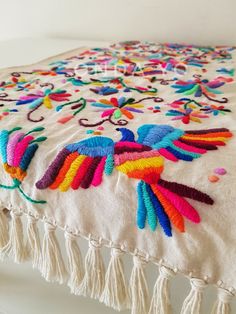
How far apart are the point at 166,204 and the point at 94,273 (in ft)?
0.58

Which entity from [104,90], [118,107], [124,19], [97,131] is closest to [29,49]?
[124,19]

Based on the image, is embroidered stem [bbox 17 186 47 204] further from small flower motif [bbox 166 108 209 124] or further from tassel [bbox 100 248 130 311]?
small flower motif [bbox 166 108 209 124]

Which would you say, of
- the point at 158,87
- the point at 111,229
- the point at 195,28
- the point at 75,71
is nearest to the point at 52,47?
the point at 75,71

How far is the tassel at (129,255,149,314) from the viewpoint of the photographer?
456mm

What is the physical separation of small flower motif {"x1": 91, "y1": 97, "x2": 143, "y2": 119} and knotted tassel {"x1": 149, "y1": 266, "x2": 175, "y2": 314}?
331 mm

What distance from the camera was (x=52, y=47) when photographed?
4.95 feet

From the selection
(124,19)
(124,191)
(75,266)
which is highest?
(124,19)

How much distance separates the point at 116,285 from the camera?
480mm

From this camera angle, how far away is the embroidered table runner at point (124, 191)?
413 mm

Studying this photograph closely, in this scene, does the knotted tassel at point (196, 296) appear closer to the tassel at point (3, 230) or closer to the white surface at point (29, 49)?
the tassel at point (3, 230)

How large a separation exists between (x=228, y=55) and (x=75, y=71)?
0.64m

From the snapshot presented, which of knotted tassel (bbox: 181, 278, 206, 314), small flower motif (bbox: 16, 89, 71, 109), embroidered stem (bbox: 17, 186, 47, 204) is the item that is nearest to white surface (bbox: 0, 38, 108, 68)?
small flower motif (bbox: 16, 89, 71, 109)

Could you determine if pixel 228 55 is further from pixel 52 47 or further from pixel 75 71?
pixel 52 47

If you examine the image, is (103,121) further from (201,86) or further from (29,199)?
(201,86)
